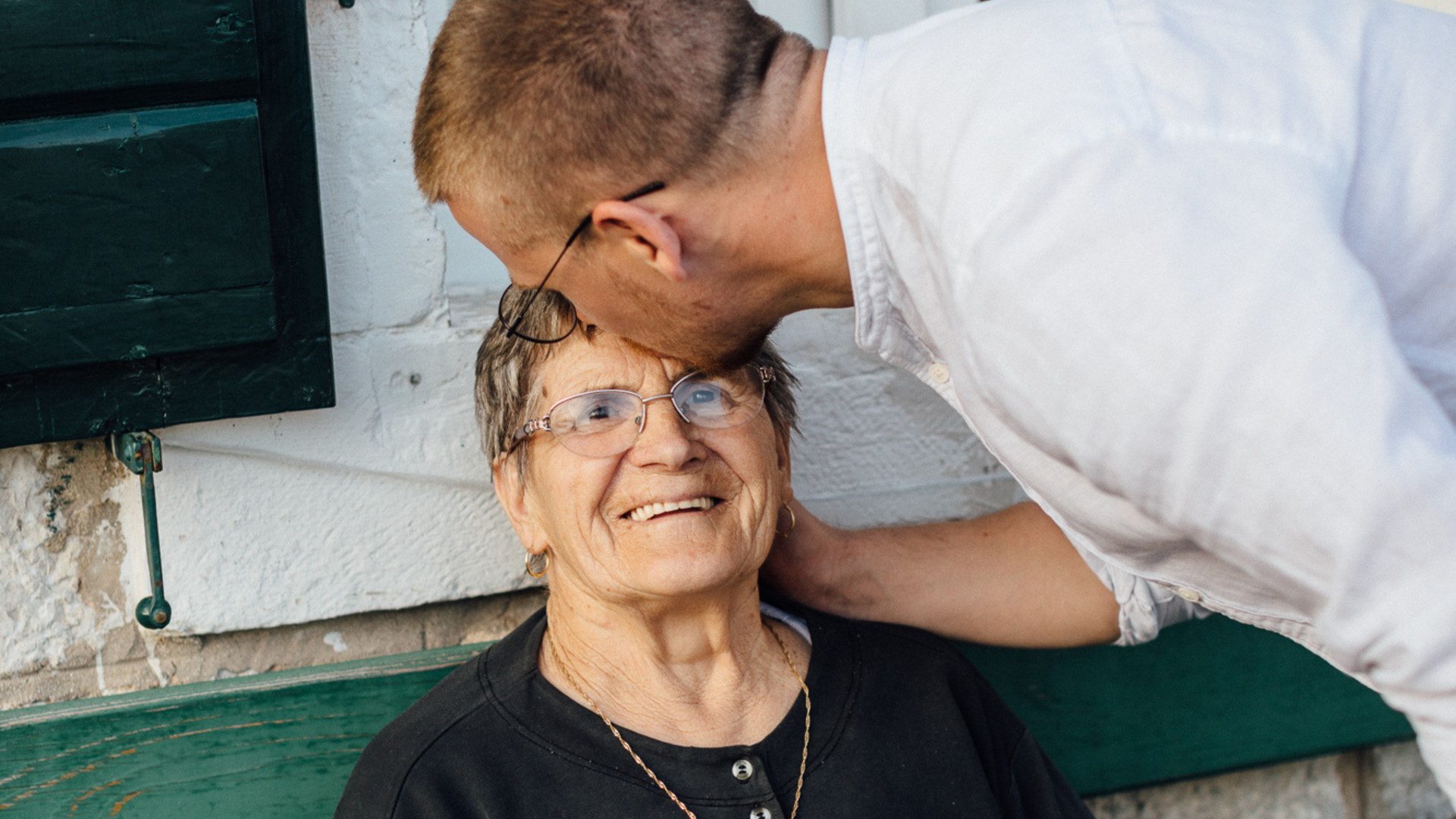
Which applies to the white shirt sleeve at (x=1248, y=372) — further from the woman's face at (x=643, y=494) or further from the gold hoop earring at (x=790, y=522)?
the gold hoop earring at (x=790, y=522)

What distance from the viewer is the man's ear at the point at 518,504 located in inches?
71.3

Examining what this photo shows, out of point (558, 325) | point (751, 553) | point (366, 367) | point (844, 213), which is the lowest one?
point (751, 553)

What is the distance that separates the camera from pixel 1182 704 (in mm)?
2365

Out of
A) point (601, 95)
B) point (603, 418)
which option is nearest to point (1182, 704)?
point (603, 418)

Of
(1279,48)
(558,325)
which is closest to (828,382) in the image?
(558,325)

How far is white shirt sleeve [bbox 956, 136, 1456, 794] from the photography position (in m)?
0.95

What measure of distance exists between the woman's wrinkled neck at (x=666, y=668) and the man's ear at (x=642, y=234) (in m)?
0.63

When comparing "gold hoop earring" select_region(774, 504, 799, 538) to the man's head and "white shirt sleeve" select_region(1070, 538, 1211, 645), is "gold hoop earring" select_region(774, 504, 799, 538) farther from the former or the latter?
the man's head

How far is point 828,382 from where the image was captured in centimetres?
232

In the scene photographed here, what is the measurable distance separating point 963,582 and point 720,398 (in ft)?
2.05

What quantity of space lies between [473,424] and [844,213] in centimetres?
102

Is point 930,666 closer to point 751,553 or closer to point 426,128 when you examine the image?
point 751,553

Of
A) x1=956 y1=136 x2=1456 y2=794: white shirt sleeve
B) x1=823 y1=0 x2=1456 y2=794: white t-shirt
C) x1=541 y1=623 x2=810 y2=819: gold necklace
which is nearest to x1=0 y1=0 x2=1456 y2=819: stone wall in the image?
x1=541 y1=623 x2=810 y2=819: gold necklace

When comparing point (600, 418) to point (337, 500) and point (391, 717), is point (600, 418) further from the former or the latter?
point (391, 717)
